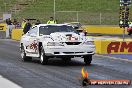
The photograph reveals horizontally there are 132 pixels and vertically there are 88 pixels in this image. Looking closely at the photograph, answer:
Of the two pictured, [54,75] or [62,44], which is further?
[62,44]

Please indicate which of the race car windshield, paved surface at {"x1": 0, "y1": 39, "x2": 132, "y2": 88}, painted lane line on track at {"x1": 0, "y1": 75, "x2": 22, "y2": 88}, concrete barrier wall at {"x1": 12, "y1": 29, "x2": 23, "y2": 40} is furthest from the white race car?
concrete barrier wall at {"x1": 12, "y1": 29, "x2": 23, "y2": 40}

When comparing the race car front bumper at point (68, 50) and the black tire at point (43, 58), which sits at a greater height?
the race car front bumper at point (68, 50)

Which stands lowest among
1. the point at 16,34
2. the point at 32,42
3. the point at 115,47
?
the point at 16,34

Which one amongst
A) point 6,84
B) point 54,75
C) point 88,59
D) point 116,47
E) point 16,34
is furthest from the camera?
point 16,34

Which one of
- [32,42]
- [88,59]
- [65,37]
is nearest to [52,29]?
[32,42]

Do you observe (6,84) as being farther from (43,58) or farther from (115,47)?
(115,47)

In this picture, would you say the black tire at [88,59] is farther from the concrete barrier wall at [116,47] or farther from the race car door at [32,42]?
the concrete barrier wall at [116,47]

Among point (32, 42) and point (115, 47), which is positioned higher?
point (32, 42)

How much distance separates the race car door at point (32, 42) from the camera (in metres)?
17.8

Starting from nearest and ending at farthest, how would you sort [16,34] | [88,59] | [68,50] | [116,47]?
[68,50] < [88,59] < [116,47] < [16,34]

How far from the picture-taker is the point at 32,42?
1803 cm

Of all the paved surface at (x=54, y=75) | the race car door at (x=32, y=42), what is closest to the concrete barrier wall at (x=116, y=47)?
the race car door at (x=32, y=42)

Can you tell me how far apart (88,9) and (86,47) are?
5766 centimetres

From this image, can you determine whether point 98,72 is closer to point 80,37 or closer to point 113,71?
→ point 113,71
